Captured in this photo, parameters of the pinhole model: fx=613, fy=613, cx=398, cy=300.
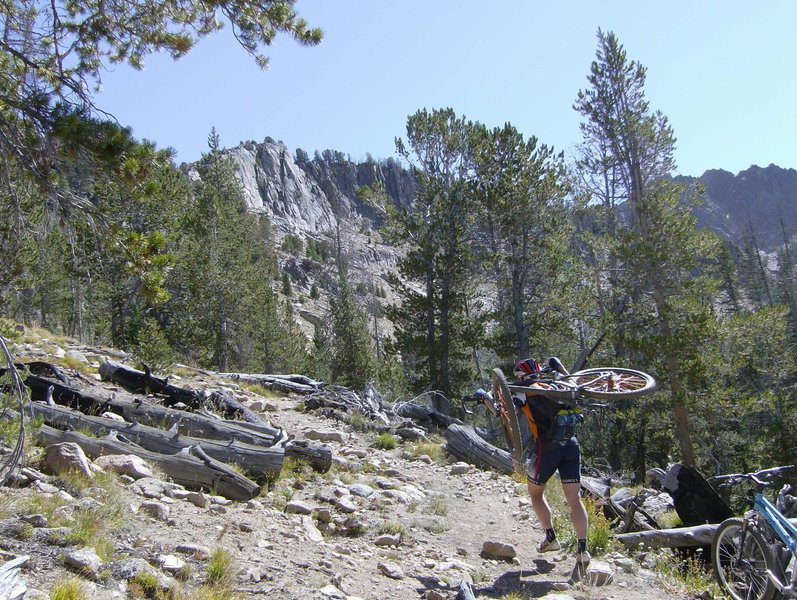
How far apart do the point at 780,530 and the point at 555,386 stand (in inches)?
79.1

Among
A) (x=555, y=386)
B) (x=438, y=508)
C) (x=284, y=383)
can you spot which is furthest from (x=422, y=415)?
(x=555, y=386)

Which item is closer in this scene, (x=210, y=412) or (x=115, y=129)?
(x=115, y=129)

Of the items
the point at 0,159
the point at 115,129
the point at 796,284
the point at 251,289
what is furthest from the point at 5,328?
the point at 796,284

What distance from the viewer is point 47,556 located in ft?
12.6

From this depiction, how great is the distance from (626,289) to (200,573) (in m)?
15.3

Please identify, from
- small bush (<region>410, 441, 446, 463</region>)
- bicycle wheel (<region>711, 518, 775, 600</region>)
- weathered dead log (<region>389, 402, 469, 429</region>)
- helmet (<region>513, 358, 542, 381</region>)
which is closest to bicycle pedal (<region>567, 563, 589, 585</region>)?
bicycle wheel (<region>711, 518, 775, 600</region>)

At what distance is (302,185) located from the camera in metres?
138

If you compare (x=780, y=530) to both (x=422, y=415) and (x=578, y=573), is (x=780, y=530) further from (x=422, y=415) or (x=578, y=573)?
(x=422, y=415)

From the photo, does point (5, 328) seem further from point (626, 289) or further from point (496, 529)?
point (626, 289)

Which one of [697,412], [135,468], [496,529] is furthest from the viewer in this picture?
[697,412]

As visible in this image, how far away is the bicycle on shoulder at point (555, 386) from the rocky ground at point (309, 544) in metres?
1.29

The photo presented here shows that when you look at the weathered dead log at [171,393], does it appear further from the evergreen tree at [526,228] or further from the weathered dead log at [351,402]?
the evergreen tree at [526,228]

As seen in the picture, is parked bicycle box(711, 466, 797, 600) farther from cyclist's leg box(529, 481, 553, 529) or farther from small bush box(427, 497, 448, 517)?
small bush box(427, 497, 448, 517)

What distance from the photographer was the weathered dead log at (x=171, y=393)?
31.8 ft
